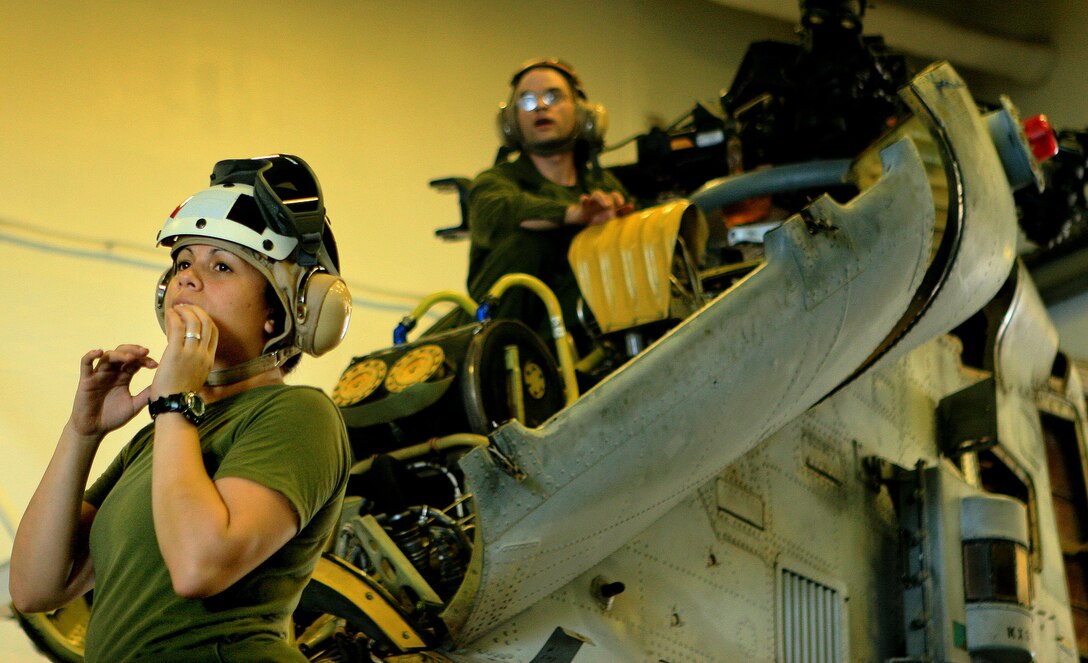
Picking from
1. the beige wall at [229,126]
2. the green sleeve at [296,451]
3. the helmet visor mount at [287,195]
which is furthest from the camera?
the beige wall at [229,126]

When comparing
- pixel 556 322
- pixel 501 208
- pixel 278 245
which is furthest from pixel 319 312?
pixel 501 208

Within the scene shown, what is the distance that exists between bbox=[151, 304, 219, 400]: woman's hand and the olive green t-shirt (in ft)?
0.34

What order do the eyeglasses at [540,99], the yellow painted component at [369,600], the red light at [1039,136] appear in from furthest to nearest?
the red light at [1039,136], the eyeglasses at [540,99], the yellow painted component at [369,600]

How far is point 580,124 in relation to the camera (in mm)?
5414

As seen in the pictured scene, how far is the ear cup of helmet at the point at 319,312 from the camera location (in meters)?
2.05

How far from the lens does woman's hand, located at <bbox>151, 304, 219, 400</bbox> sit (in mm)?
1756

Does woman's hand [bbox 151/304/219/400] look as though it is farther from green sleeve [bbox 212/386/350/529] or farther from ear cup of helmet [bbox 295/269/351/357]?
ear cup of helmet [bbox 295/269/351/357]

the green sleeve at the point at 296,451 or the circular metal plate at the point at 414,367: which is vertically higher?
the circular metal plate at the point at 414,367

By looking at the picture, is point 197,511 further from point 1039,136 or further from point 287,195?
point 1039,136

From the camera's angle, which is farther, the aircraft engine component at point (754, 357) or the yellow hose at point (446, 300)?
the yellow hose at point (446, 300)

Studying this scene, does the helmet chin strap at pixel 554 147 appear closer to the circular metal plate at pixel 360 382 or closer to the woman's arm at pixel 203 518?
the circular metal plate at pixel 360 382

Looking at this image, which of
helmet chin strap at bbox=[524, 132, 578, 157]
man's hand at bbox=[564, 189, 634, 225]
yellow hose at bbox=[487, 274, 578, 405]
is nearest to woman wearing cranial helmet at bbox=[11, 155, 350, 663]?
yellow hose at bbox=[487, 274, 578, 405]

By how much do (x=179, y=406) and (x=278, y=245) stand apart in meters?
0.41

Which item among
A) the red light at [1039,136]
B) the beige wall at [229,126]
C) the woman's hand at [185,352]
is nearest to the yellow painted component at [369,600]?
the woman's hand at [185,352]
